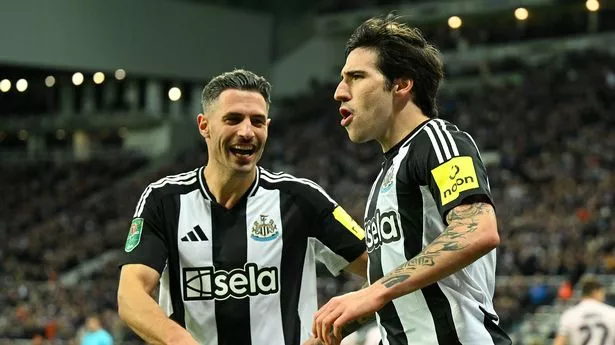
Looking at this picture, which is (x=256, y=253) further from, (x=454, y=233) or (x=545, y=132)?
(x=545, y=132)

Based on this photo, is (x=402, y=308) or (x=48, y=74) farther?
(x=48, y=74)

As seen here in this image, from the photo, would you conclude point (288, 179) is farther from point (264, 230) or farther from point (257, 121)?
point (257, 121)

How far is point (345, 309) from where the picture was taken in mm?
3137

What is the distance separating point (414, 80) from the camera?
370 centimetres

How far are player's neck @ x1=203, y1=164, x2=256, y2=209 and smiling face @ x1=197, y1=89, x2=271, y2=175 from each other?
99mm

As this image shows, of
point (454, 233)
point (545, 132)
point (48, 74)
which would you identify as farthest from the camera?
point (48, 74)

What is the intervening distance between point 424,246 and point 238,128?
1.14m

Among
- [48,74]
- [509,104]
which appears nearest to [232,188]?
[509,104]

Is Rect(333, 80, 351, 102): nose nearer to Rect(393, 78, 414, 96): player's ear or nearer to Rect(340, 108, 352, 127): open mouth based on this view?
Rect(340, 108, 352, 127): open mouth

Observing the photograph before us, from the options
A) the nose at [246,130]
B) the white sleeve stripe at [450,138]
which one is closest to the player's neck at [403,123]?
the white sleeve stripe at [450,138]

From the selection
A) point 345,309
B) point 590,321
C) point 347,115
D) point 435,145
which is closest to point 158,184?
point 347,115

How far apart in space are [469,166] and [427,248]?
0.92 ft

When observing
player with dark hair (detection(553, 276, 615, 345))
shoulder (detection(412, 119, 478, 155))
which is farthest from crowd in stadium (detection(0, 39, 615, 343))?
shoulder (detection(412, 119, 478, 155))

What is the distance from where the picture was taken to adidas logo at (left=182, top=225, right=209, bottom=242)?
14.9 feet
